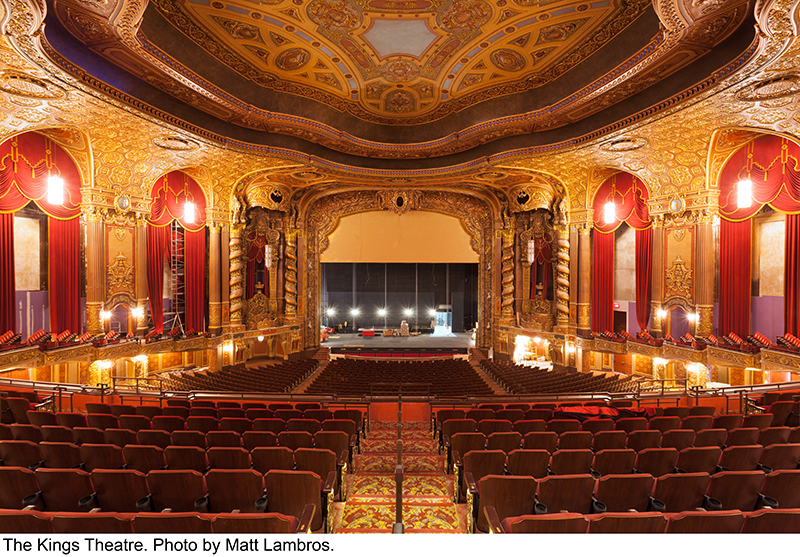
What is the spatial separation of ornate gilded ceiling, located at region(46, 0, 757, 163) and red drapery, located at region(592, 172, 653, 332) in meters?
4.31

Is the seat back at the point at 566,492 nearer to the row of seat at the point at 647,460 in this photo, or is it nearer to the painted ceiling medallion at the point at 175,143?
the row of seat at the point at 647,460

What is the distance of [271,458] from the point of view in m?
3.86

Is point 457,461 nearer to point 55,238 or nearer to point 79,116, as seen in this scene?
point 79,116

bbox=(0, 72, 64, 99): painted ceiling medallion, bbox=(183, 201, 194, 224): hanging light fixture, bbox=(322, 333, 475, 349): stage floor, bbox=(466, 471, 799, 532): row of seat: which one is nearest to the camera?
bbox=(466, 471, 799, 532): row of seat

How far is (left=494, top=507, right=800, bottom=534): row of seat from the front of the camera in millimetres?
2395

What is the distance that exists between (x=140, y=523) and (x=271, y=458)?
1.64 metres

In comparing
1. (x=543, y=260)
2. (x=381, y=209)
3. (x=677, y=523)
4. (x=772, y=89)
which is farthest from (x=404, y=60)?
(x=677, y=523)

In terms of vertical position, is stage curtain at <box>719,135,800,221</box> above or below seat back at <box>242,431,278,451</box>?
above

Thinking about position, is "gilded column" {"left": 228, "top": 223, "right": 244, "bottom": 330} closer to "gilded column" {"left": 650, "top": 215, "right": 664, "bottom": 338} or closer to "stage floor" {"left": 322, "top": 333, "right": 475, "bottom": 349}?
"stage floor" {"left": 322, "top": 333, "right": 475, "bottom": 349}

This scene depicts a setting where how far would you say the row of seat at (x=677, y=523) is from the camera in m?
2.39

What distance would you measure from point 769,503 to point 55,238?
53.9 ft

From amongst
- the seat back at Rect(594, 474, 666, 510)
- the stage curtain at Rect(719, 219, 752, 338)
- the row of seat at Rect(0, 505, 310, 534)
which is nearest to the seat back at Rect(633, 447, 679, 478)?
the seat back at Rect(594, 474, 666, 510)

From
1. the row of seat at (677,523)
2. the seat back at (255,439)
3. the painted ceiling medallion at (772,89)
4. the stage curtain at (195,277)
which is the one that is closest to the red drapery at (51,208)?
the stage curtain at (195,277)

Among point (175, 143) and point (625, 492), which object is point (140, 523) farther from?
point (175, 143)
